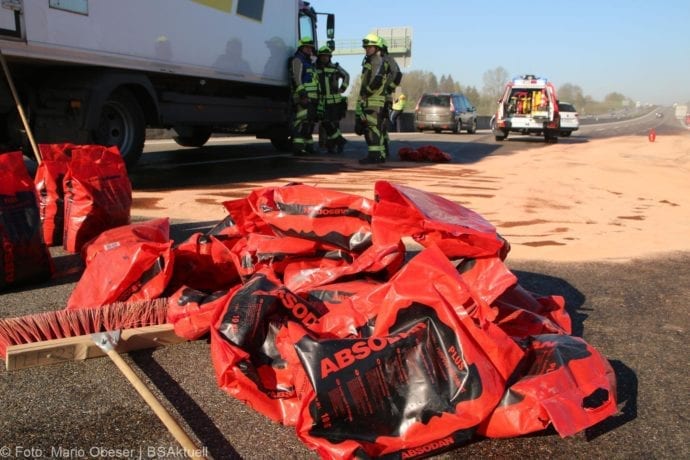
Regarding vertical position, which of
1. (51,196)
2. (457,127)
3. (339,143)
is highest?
(457,127)

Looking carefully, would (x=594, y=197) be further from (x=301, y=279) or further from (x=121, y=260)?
(x=121, y=260)

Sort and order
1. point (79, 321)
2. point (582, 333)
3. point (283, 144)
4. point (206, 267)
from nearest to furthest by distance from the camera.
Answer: point (79, 321)
point (582, 333)
point (206, 267)
point (283, 144)

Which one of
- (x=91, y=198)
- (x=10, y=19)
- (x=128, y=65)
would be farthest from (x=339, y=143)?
(x=91, y=198)

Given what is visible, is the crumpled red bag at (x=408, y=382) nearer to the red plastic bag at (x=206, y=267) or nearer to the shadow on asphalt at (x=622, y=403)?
the shadow on asphalt at (x=622, y=403)

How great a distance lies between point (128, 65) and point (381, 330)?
240 inches

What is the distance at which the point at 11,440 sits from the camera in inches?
76.7

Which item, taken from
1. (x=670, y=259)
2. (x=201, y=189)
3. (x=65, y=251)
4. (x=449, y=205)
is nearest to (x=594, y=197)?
(x=670, y=259)

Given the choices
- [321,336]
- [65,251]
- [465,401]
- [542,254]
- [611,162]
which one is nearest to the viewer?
[465,401]

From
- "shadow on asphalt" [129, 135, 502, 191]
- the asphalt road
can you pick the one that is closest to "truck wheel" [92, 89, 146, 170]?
"shadow on asphalt" [129, 135, 502, 191]

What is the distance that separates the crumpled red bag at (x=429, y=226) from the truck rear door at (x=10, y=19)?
15.2 feet

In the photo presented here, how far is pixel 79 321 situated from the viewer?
2732mm

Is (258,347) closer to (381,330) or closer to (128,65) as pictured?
(381,330)

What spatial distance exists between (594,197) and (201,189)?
494cm

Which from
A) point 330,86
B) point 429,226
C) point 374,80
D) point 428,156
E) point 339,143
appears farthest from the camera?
point 339,143
